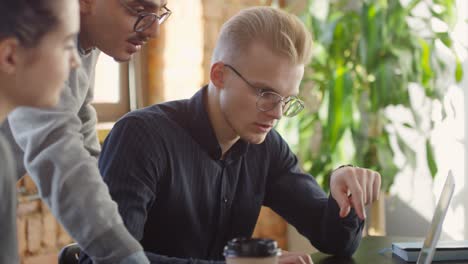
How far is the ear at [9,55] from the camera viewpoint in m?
0.82

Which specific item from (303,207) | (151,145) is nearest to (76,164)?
(151,145)

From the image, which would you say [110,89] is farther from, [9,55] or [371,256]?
[9,55]

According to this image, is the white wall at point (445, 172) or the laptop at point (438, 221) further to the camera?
the white wall at point (445, 172)

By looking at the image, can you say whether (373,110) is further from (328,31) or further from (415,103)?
(415,103)

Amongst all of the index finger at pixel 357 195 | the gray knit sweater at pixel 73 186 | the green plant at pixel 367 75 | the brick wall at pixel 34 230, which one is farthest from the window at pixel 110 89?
the gray knit sweater at pixel 73 186

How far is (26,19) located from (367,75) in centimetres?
282

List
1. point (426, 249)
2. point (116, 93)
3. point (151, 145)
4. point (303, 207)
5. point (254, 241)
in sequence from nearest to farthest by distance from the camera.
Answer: point (254, 241)
point (426, 249)
point (151, 145)
point (303, 207)
point (116, 93)

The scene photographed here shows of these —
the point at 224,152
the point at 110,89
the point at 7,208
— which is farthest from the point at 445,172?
the point at 7,208

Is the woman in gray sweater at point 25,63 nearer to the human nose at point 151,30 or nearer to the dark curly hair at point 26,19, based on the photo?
the dark curly hair at point 26,19

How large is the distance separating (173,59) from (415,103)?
4.33 ft

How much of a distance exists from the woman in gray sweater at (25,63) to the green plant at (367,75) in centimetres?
263

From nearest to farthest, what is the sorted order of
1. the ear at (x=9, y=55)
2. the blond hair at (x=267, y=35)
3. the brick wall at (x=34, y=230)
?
the ear at (x=9, y=55), the blond hair at (x=267, y=35), the brick wall at (x=34, y=230)

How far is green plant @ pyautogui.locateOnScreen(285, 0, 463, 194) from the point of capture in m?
3.39

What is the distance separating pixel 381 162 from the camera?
3465 millimetres
